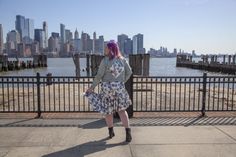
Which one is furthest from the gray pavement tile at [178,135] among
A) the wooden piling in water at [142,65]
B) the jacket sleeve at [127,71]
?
the wooden piling in water at [142,65]

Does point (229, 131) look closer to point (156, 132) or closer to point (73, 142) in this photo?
point (156, 132)

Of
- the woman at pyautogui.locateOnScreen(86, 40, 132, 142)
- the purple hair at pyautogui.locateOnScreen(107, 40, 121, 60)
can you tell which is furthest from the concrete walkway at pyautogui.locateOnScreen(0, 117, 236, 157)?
the purple hair at pyautogui.locateOnScreen(107, 40, 121, 60)

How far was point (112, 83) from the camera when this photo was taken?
5.92 m

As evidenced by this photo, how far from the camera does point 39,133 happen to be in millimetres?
6582

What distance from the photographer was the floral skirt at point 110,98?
19.5 ft

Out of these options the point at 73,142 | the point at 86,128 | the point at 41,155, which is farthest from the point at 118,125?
the point at 41,155

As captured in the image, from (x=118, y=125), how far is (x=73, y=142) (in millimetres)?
1556

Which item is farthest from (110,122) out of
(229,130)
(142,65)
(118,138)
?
(142,65)

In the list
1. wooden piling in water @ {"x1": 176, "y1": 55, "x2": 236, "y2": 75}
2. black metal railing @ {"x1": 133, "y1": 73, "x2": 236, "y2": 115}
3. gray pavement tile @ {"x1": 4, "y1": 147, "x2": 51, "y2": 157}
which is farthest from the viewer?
wooden piling in water @ {"x1": 176, "y1": 55, "x2": 236, "y2": 75}

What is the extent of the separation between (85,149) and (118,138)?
2.96ft

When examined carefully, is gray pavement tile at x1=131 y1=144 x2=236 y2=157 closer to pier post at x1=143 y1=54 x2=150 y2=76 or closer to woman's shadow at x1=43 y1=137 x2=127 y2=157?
woman's shadow at x1=43 y1=137 x2=127 y2=157

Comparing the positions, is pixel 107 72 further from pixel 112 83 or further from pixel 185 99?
pixel 185 99

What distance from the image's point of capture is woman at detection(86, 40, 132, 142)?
5.87 metres

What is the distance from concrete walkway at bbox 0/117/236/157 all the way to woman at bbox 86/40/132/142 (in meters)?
0.59
